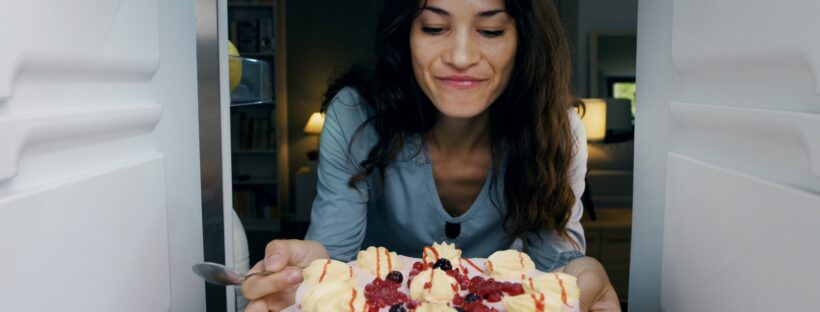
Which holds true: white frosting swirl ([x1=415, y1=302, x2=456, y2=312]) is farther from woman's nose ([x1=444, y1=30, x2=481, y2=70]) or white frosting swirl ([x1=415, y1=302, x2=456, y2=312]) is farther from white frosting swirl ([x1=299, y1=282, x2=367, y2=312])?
woman's nose ([x1=444, y1=30, x2=481, y2=70])

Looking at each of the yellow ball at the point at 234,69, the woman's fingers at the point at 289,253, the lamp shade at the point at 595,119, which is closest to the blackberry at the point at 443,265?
the woman's fingers at the point at 289,253

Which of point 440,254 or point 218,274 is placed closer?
point 218,274

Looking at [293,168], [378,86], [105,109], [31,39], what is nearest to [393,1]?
[378,86]

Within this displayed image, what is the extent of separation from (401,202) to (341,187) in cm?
16

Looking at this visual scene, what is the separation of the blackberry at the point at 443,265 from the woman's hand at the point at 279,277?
193mm

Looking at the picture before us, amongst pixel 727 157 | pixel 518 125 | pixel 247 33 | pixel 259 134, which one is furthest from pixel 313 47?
pixel 727 157

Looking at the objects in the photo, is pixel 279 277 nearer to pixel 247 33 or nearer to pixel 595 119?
pixel 595 119

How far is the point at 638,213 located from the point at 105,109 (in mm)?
695

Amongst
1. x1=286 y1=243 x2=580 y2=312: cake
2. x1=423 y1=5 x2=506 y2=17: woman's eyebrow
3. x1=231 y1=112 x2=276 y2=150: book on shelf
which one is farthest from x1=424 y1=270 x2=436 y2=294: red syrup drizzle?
x1=231 y1=112 x2=276 y2=150: book on shelf

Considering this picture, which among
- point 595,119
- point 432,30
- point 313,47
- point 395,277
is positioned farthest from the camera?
point 313,47

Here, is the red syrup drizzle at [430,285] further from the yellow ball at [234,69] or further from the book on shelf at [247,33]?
the book on shelf at [247,33]

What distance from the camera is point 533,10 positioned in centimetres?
118

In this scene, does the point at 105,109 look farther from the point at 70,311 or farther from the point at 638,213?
the point at 638,213

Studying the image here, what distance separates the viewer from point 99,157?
2.30 feet
